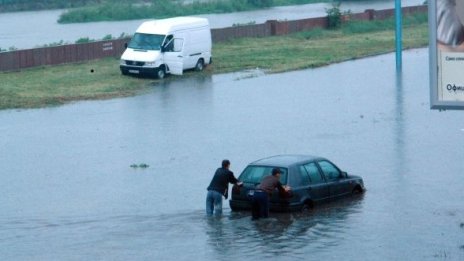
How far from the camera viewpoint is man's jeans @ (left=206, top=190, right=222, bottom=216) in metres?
19.4

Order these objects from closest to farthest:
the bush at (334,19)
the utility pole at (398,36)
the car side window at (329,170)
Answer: the car side window at (329,170), the utility pole at (398,36), the bush at (334,19)

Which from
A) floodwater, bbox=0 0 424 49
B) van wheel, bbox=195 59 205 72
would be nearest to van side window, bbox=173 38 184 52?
van wheel, bbox=195 59 205 72

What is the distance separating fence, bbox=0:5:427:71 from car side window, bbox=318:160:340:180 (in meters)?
25.5

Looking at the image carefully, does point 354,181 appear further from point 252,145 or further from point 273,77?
point 273,77

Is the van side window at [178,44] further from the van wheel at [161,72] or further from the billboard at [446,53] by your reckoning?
the billboard at [446,53]

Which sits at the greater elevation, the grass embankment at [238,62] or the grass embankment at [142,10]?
the grass embankment at [142,10]

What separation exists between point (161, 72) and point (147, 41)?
4.87 feet

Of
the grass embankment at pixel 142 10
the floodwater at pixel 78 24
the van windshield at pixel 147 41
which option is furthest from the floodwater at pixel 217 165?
the grass embankment at pixel 142 10

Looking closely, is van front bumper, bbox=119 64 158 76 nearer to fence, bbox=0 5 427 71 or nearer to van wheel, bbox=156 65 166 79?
van wheel, bbox=156 65 166 79

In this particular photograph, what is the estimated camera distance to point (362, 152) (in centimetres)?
2619

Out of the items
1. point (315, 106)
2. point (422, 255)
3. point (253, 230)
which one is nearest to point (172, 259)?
point (253, 230)

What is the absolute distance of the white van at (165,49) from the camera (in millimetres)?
42438

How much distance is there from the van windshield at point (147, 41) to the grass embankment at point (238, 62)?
1329mm

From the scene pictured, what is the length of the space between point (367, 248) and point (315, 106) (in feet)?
61.5
